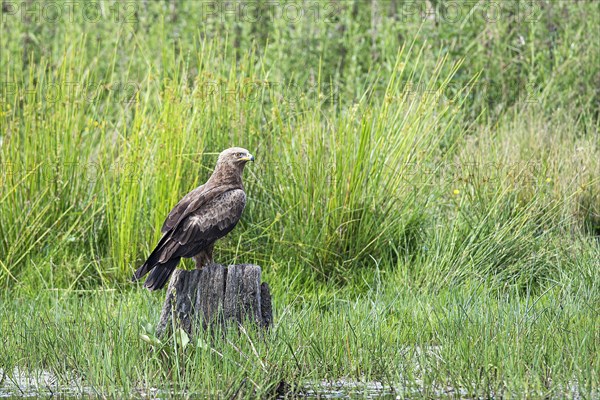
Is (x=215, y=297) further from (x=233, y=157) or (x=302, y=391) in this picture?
(x=233, y=157)

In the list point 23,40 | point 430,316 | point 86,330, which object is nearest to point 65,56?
point 86,330

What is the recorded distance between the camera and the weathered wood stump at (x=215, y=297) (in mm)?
4691

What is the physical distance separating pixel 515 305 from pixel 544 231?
4.49ft

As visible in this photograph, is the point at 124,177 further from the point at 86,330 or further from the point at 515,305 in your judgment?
the point at 515,305

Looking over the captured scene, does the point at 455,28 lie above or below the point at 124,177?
above

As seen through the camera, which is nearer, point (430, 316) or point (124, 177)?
point (430, 316)

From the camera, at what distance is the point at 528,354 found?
14.5 ft

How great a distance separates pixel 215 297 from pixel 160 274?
372 mm

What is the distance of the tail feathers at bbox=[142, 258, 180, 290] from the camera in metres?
4.88

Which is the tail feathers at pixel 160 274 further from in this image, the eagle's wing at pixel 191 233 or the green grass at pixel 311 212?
the green grass at pixel 311 212

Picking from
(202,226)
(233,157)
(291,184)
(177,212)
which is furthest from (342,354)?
(291,184)

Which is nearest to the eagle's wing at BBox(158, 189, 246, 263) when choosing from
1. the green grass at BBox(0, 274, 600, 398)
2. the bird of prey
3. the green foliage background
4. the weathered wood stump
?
the bird of prey

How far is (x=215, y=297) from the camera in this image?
15.5 feet

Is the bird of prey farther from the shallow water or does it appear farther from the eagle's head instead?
the shallow water
